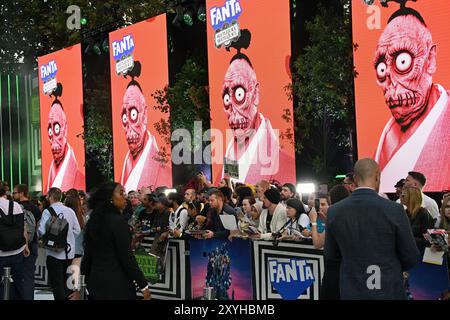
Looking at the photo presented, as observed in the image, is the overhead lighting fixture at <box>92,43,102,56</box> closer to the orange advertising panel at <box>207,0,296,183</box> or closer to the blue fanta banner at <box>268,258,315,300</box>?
the orange advertising panel at <box>207,0,296,183</box>

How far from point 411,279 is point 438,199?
263 inches

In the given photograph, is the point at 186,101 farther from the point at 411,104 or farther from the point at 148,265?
the point at 148,265

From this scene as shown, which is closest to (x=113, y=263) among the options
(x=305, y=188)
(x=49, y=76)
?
(x=305, y=188)

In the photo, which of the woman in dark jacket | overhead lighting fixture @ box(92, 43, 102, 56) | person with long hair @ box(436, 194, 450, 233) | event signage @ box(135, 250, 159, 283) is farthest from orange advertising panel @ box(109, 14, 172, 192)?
the woman in dark jacket

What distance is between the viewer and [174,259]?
1089 cm

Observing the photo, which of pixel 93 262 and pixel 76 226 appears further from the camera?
pixel 76 226

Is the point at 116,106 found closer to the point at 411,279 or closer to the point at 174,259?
the point at 174,259

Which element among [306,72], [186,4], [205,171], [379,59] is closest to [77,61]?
[186,4]

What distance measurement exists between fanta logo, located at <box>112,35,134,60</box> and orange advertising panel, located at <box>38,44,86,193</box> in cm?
277

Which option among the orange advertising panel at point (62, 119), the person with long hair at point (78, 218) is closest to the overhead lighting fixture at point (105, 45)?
the orange advertising panel at point (62, 119)

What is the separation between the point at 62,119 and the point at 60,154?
113cm

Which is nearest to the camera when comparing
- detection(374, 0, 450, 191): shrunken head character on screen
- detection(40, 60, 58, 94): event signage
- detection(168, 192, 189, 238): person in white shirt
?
detection(168, 192, 189, 238): person in white shirt

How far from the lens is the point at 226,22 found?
19.2m

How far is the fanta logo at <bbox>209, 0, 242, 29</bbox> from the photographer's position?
1892 cm
